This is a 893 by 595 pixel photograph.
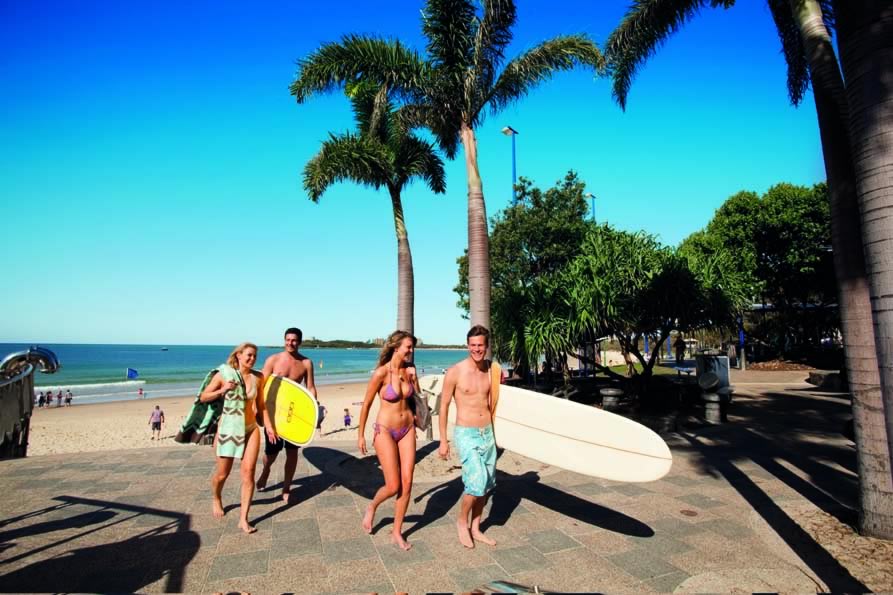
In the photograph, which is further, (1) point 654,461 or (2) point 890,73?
(1) point 654,461

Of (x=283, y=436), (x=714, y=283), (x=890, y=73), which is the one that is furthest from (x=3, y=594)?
(x=714, y=283)

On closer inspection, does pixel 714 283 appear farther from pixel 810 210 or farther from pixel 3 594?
pixel 810 210

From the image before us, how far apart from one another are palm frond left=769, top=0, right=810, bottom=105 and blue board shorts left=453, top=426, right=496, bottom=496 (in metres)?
9.92

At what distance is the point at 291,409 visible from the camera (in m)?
5.39

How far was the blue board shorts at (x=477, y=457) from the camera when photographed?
4117mm

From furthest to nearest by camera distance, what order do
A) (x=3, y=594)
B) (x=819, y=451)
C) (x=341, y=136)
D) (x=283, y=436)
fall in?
1. (x=341, y=136)
2. (x=819, y=451)
3. (x=283, y=436)
4. (x=3, y=594)

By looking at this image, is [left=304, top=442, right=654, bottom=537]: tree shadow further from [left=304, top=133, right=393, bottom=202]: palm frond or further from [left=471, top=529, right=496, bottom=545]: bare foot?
[left=304, top=133, right=393, bottom=202]: palm frond

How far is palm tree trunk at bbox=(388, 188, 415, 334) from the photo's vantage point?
10539 mm

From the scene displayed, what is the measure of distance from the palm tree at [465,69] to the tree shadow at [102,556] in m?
5.17

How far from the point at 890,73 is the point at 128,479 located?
9559mm

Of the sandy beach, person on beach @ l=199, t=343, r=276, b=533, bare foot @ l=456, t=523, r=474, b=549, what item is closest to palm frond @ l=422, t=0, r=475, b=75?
person on beach @ l=199, t=343, r=276, b=533

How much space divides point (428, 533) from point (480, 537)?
1.81 feet

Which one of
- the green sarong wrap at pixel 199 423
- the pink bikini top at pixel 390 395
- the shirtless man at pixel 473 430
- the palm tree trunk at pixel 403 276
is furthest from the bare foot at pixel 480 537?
the palm tree trunk at pixel 403 276

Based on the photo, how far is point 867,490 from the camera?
4332 mm
